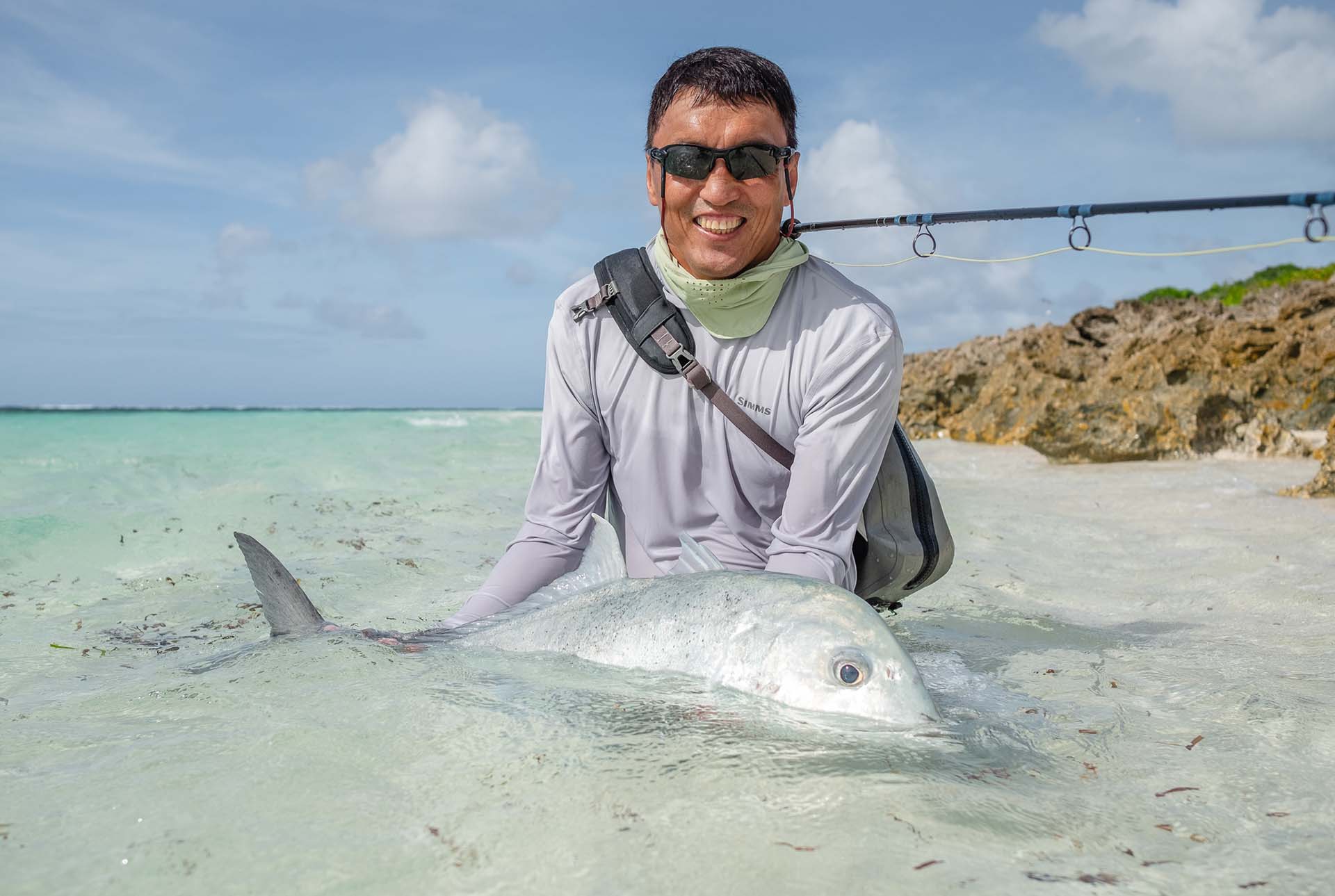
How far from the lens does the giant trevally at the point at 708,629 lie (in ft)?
7.53

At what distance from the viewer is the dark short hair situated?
314 centimetres

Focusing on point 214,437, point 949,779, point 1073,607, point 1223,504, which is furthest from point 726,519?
point 214,437

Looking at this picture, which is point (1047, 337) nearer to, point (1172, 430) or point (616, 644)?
point (1172, 430)

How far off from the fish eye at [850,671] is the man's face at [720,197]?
4.99 feet

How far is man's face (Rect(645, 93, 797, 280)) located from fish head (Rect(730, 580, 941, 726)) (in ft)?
4.51

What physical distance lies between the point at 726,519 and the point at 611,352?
743mm

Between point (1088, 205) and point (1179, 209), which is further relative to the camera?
point (1088, 205)

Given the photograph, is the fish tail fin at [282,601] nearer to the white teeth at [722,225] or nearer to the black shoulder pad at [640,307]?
the black shoulder pad at [640,307]

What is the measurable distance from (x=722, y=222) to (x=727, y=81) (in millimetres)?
459

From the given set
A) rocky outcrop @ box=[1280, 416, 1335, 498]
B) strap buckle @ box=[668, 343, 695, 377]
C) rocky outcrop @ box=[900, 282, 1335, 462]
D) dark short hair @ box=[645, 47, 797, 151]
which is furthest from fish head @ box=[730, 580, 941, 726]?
rocky outcrop @ box=[900, 282, 1335, 462]

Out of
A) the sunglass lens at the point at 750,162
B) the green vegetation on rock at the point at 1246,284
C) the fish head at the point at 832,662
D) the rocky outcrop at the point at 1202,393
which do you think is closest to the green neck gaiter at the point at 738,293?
the sunglass lens at the point at 750,162

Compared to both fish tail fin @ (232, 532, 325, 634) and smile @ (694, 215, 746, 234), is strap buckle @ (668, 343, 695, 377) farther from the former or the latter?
fish tail fin @ (232, 532, 325, 634)

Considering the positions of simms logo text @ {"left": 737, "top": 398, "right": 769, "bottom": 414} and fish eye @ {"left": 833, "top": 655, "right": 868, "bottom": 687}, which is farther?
simms logo text @ {"left": 737, "top": 398, "right": 769, "bottom": 414}

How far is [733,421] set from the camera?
10.7ft
